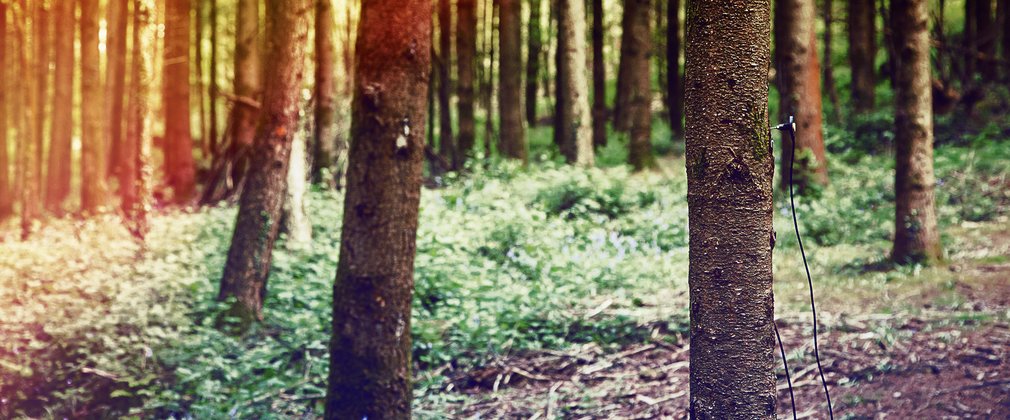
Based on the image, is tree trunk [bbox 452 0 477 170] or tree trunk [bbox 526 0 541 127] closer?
tree trunk [bbox 452 0 477 170]

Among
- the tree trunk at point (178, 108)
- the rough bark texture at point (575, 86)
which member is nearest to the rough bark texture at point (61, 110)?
the tree trunk at point (178, 108)

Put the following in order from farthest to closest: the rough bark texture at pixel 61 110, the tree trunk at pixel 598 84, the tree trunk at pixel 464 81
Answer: the tree trunk at pixel 598 84 < the rough bark texture at pixel 61 110 < the tree trunk at pixel 464 81

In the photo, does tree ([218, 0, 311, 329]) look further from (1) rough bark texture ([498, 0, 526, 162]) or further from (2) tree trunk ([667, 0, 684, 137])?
(2) tree trunk ([667, 0, 684, 137])

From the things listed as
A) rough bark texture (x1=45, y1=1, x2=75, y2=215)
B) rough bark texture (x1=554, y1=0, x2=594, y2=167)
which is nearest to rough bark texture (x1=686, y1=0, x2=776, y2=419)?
rough bark texture (x1=554, y1=0, x2=594, y2=167)

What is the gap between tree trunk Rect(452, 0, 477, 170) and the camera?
1991 cm

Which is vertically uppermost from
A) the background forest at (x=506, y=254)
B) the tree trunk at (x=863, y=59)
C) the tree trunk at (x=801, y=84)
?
the tree trunk at (x=863, y=59)

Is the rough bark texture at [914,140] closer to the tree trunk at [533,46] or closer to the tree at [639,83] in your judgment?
the tree at [639,83]

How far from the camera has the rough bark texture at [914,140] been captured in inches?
312

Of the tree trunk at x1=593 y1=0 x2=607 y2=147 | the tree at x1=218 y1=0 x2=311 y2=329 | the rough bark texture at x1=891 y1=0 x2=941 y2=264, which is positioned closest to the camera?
the rough bark texture at x1=891 y1=0 x2=941 y2=264

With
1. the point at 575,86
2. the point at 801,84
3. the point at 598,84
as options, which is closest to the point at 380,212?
the point at 801,84

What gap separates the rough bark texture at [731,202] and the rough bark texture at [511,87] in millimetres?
15037

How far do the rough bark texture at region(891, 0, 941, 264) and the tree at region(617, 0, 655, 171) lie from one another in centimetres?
838

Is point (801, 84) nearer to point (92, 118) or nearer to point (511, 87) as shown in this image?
point (511, 87)

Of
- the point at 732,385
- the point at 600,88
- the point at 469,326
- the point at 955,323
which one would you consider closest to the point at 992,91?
the point at 600,88
